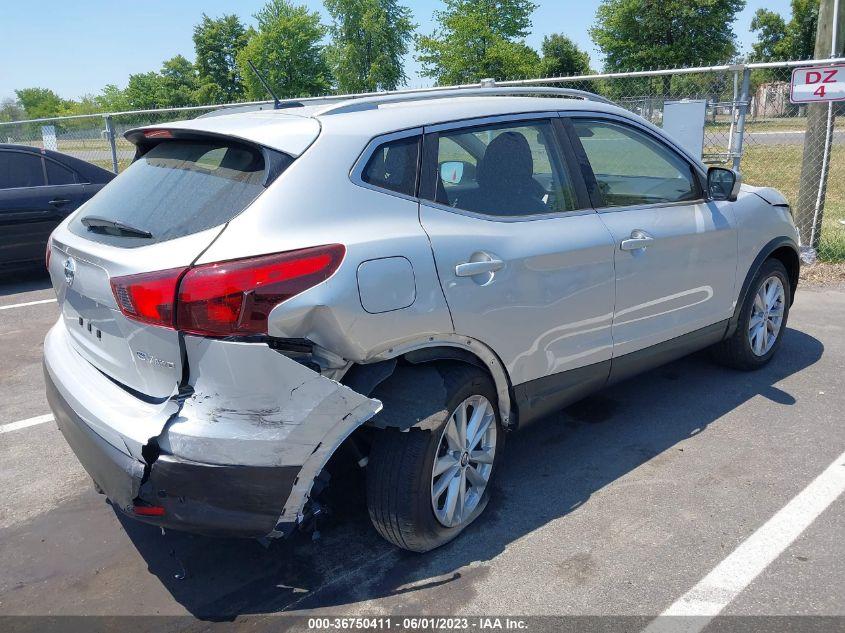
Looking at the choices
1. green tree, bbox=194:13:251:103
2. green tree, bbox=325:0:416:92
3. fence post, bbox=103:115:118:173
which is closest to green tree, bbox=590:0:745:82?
green tree, bbox=325:0:416:92

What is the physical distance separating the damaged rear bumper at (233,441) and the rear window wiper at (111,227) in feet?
1.89

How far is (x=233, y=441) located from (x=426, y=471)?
2.55 feet

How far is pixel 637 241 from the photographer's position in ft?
12.1

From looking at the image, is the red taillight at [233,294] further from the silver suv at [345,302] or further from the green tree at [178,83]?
the green tree at [178,83]

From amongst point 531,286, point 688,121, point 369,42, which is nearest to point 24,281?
point 531,286

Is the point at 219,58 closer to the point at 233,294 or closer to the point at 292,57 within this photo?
the point at 292,57

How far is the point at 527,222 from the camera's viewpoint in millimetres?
3273

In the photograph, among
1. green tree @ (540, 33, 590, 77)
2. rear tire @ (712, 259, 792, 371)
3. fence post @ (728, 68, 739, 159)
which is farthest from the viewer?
green tree @ (540, 33, 590, 77)

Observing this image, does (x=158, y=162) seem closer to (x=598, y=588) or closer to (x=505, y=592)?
(x=505, y=592)

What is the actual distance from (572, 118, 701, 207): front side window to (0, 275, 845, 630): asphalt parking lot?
1336 millimetres

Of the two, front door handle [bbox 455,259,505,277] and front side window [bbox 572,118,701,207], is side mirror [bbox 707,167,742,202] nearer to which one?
front side window [bbox 572,118,701,207]

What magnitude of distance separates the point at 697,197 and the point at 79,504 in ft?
12.3

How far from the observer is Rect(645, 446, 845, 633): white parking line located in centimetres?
265

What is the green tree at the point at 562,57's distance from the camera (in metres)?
64.7
